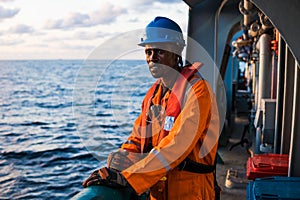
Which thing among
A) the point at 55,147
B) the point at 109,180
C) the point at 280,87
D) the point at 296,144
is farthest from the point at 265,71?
the point at 55,147

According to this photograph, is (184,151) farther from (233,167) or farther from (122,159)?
(233,167)

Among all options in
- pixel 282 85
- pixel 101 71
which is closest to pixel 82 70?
pixel 101 71

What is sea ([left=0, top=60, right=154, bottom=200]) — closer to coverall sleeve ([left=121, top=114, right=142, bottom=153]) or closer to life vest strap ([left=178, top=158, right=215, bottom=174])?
coverall sleeve ([left=121, top=114, right=142, bottom=153])

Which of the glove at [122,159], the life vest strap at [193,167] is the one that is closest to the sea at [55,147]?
the glove at [122,159]

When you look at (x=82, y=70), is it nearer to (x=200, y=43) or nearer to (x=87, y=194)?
(x=87, y=194)

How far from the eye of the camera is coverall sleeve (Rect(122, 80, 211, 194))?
192 cm

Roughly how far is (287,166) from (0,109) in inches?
1345

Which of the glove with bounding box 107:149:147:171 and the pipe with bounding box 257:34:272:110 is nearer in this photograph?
the glove with bounding box 107:149:147:171

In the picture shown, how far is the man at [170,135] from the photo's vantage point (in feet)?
6.38

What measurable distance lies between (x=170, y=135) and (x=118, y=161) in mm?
389

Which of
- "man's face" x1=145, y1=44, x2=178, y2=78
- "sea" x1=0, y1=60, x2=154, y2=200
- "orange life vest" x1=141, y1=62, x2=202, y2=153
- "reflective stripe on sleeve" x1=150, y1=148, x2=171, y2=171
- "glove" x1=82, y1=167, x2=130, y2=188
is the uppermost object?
"man's face" x1=145, y1=44, x2=178, y2=78

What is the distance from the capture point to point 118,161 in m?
2.24

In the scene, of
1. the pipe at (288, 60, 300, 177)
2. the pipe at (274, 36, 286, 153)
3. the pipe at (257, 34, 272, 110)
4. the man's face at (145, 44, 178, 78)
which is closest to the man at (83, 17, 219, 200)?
the man's face at (145, 44, 178, 78)

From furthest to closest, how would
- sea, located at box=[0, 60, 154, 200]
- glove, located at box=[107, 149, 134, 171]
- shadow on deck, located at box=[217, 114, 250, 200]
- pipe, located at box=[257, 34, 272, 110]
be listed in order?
pipe, located at box=[257, 34, 272, 110], shadow on deck, located at box=[217, 114, 250, 200], sea, located at box=[0, 60, 154, 200], glove, located at box=[107, 149, 134, 171]
